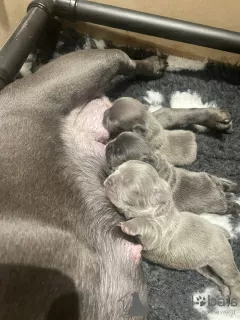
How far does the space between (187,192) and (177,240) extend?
0.70 ft

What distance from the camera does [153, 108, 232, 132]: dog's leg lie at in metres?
1.82

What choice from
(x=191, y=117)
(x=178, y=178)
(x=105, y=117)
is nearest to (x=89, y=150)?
(x=105, y=117)

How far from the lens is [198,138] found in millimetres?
1896

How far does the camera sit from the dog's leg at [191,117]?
1823 millimetres

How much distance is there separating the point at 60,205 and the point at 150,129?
451mm

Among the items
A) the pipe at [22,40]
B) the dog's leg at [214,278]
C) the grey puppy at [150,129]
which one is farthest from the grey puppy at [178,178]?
the pipe at [22,40]

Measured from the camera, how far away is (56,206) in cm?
136

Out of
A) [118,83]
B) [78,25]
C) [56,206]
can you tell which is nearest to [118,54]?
[118,83]

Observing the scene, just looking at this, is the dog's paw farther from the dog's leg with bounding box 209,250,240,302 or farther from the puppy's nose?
the dog's leg with bounding box 209,250,240,302

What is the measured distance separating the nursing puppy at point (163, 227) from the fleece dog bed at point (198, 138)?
0.12 metres

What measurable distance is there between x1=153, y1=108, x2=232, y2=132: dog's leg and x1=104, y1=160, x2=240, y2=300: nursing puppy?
40 cm

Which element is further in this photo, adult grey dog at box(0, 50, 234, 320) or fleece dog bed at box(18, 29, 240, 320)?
fleece dog bed at box(18, 29, 240, 320)

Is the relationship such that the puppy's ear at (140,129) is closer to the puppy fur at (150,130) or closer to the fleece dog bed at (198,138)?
the puppy fur at (150,130)

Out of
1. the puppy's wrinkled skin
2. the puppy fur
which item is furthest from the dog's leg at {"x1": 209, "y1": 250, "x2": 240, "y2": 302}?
the puppy fur
